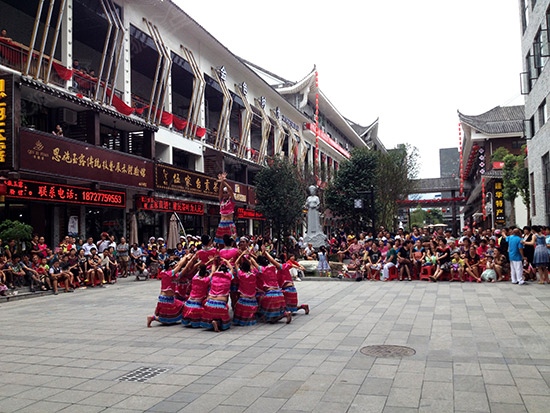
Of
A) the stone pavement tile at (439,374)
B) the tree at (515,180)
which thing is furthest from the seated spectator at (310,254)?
the stone pavement tile at (439,374)

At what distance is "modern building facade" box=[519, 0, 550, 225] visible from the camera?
63.1ft

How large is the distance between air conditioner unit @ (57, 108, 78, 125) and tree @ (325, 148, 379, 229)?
20533 millimetres

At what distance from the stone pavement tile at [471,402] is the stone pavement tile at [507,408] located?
0.19ft

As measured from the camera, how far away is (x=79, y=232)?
58.5ft

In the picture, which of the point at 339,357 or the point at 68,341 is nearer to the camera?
the point at 339,357

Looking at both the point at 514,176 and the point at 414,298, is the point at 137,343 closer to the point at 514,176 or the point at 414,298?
the point at 414,298

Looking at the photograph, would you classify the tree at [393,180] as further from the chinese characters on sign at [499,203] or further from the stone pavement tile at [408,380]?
the stone pavement tile at [408,380]

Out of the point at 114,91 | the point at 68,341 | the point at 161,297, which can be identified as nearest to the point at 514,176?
the point at 114,91

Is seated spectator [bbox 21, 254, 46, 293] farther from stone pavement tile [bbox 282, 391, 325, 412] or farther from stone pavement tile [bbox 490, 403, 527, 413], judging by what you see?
stone pavement tile [bbox 490, 403, 527, 413]

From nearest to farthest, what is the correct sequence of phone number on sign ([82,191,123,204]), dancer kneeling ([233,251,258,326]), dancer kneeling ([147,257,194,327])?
dancer kneeling ([233,251,258,326]) < dancer kneeling ([147,257,194,327]) < phone number on sign ([82,191,123,204])

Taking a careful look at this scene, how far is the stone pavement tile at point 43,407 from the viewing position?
A: 4.39m

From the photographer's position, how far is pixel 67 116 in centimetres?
1772

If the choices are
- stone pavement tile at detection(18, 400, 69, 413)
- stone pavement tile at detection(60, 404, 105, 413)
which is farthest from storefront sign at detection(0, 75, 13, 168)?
stone pavement tile at detection(60, 404, 105, 413)

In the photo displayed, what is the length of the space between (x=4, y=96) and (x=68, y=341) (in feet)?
29.3
